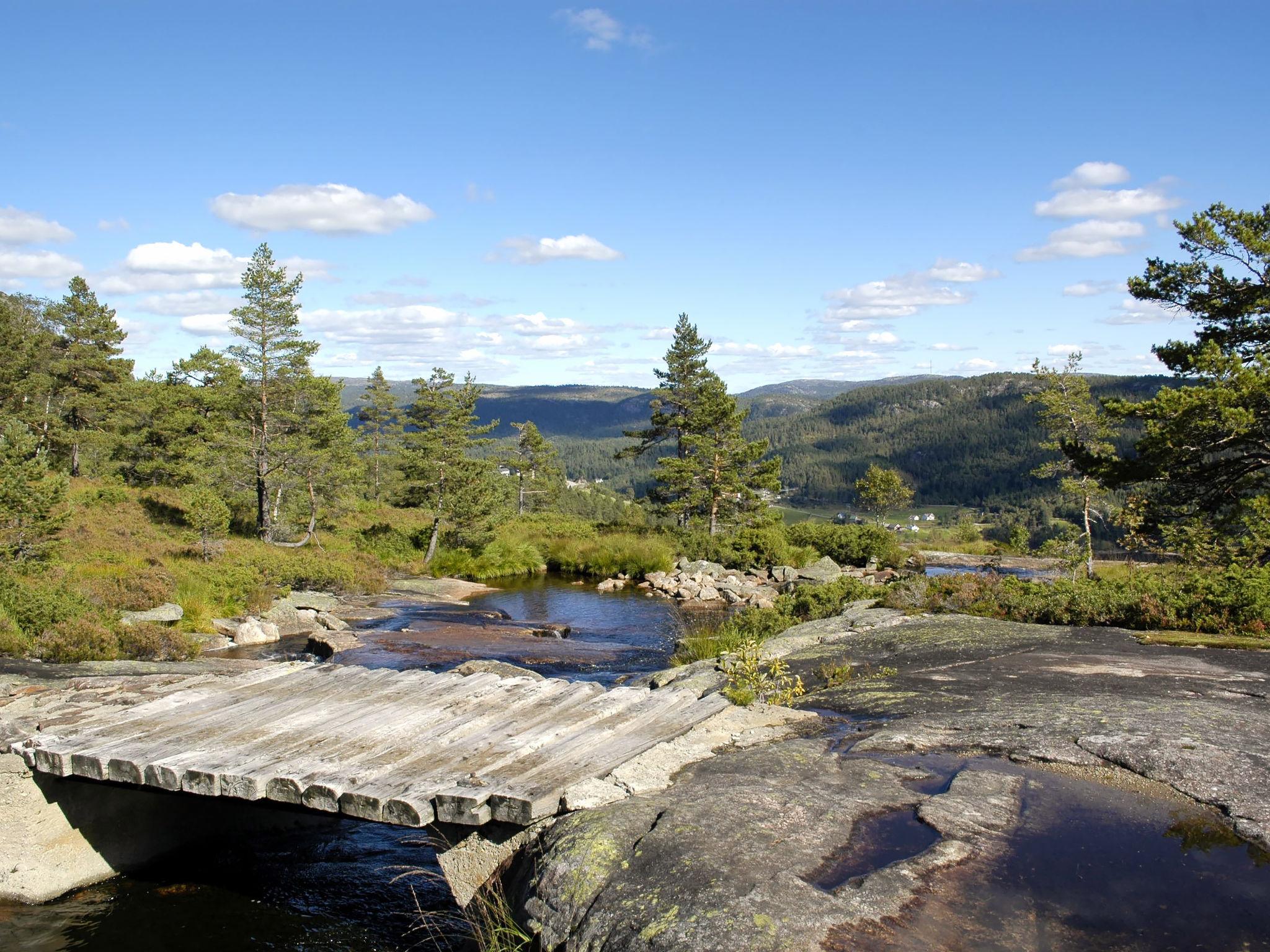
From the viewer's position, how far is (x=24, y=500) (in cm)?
1722

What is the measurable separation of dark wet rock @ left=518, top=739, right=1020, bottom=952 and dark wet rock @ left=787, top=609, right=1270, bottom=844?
111 centimetres

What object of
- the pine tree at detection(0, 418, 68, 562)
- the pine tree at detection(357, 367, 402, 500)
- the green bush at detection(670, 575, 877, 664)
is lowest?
the green bush at detection(670, 575, 877, 664)

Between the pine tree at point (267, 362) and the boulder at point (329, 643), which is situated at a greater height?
the pine tree at point (267, 362)

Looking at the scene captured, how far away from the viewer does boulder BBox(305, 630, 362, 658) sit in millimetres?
18703

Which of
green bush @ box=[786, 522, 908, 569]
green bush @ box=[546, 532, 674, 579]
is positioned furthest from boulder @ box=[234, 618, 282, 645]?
green bush @ box=[786, 522, 908, 569]

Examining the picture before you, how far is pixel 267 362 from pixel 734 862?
1217 inches

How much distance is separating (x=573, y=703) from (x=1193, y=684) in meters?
6.58

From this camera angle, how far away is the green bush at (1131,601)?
41.7 feet

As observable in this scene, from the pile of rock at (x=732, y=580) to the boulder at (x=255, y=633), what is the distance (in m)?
14.3

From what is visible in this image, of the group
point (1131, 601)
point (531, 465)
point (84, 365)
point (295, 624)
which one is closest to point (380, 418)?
point (531, 465)

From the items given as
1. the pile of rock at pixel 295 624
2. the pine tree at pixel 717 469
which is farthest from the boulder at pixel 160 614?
the pine tree at pixel 717 469

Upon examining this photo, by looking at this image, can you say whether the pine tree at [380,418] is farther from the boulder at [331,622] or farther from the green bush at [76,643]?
the green bush at [76,643]

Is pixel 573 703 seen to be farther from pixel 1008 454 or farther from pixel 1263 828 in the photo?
pixel 1008 454

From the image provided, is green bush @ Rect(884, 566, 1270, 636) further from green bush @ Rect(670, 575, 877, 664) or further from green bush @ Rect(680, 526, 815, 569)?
green bush @ Rect(680, 526, 815, 569)
